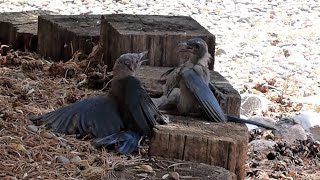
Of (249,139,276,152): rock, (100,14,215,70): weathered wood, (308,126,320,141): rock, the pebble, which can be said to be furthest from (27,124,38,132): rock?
the pebble

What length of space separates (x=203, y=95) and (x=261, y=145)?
5.81 feet

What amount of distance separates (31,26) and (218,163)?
2734mm

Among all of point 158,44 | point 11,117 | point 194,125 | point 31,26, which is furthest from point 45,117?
point 31,26

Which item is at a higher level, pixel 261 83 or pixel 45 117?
pixel 45 117

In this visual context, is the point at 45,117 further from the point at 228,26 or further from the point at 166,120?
the point at 228,26

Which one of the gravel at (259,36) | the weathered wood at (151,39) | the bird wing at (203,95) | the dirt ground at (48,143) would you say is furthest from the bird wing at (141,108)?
the gravel at (259,36)

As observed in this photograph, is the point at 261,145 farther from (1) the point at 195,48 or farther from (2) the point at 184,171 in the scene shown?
(2) the point at 184,171

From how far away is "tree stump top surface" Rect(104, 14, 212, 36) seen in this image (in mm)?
4129

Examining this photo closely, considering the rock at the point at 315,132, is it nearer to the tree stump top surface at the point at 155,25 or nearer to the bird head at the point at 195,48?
the tree stump top surface at the point at 155,25

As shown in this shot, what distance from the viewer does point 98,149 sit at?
10.0ft

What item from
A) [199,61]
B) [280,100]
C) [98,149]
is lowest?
[280,100]

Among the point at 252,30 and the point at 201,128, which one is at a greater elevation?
the point at 201,128

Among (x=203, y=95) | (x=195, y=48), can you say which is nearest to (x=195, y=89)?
(x=203, y=95)

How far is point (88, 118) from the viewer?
3223mm
